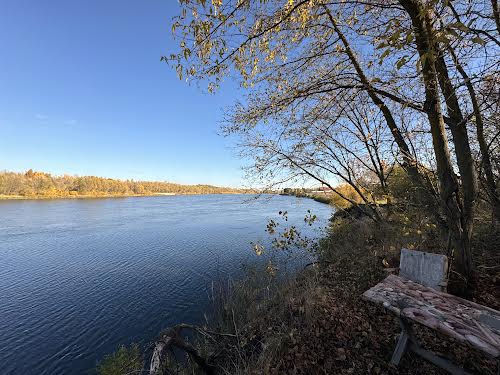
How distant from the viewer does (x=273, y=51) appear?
13.2 feet

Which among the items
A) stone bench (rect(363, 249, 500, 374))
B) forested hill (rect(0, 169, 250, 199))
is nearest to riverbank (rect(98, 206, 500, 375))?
stone bench (rect(363, 249, 500, 374))

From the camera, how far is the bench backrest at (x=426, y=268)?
3279 millimetres

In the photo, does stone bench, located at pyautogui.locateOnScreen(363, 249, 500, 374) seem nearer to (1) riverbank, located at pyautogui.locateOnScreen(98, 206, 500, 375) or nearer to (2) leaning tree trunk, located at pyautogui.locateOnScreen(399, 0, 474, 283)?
(1) riverbank, located at pyautogui.locateOnScreen(98, 206, 500, 375)

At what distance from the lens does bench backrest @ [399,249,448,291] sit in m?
3.28

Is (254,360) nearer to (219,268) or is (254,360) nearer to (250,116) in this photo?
(250,116)

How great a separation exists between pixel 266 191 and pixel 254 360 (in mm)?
4504

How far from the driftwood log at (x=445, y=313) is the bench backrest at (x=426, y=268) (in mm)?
452

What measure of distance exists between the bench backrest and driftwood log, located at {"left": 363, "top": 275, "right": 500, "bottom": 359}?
0.45 m

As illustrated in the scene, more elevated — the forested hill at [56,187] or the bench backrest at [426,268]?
the forested hill at [56,187]

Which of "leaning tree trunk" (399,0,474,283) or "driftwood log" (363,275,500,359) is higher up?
"leaning tree trunk" (399,0,474,283)

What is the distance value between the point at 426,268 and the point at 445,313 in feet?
3.96

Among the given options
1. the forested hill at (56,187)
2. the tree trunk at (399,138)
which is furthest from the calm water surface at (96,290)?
the forested hill at (56,187)

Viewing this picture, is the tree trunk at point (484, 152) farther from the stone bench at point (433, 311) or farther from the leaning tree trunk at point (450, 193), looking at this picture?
the stone bench at point (433, 311)

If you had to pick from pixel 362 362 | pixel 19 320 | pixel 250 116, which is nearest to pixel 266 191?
pixel 250 116
